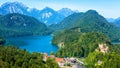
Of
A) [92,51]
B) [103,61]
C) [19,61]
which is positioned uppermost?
[92,51]

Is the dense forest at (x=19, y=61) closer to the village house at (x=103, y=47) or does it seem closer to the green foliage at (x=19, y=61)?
the green foliage at (x=19, y=61)

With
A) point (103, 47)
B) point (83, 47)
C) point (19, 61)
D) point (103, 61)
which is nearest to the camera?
point (19, 61)

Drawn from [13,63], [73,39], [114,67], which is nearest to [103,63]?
[114,67]

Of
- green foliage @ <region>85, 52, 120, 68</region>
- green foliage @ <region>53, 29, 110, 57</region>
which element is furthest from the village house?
green foliage @ <region>85, 52, 120, 68</region>

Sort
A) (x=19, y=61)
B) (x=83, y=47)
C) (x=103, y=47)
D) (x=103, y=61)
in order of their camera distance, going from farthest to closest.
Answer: (x=83, y=47)
(x=103, y=47)
(x=103, y=61)
(x=19, y=61)

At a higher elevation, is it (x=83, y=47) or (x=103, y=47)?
(x=83, y=47)

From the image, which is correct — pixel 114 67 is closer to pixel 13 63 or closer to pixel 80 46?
pixel 13 63

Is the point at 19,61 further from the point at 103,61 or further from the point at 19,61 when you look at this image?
the point at 103,61

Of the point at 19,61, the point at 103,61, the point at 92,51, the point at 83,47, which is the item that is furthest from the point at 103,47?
the point at 19,61

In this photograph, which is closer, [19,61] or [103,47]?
[19,61]
